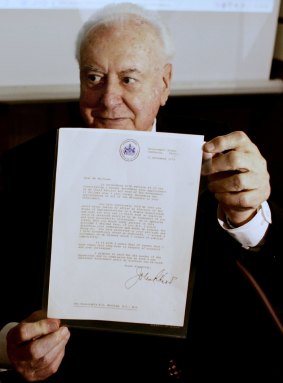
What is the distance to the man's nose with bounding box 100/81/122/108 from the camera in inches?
43.9

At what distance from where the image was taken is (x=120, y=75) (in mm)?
1116

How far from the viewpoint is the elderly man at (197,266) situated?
1.10 meters

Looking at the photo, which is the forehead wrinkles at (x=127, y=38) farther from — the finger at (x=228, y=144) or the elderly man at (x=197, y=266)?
the finger at (x=228, y=144)

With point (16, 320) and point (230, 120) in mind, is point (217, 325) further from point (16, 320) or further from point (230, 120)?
point (230, 120)

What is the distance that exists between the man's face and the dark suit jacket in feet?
0.68

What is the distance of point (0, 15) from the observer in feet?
5.03

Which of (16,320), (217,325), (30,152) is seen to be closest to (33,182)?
(30,152)

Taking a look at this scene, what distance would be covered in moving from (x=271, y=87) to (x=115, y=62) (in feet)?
3.15

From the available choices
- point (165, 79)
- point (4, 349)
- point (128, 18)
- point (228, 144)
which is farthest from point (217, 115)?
point (4, 349)

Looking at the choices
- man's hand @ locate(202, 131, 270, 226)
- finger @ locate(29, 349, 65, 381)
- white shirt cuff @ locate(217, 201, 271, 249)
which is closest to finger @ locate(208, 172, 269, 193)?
man's hand @ locate(202, 131, 270, 226)

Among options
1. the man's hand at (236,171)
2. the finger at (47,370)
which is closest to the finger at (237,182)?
the man's hand at (236,171)

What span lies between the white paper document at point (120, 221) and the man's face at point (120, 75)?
254 millimetres
